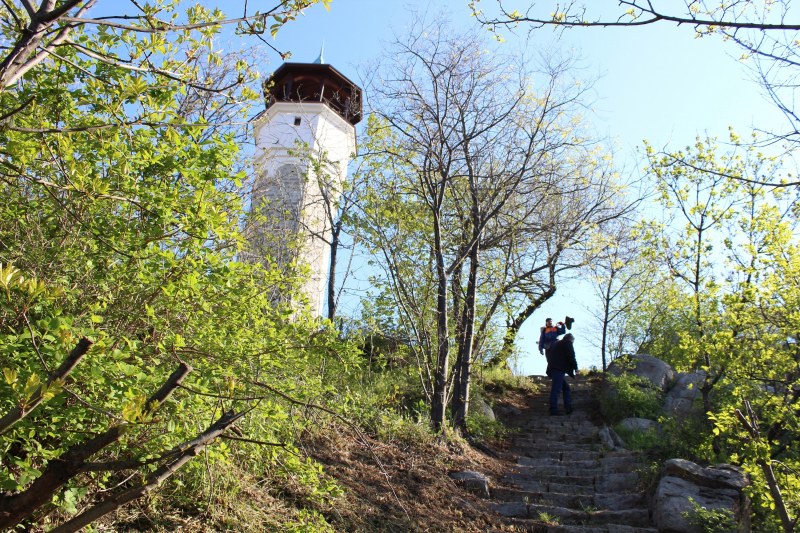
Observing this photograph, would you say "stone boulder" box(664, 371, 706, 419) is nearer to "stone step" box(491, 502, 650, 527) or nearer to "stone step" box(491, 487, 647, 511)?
"stone step" box(491, 487, 647, 511)

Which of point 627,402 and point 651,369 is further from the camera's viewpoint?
point 651,369

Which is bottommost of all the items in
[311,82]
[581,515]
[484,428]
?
[581,515]

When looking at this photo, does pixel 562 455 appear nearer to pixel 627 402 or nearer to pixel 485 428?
pixel 485 428

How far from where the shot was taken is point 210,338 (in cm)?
361

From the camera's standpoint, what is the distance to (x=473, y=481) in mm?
7820

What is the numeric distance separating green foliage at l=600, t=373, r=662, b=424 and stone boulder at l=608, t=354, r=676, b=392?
1.04 metres

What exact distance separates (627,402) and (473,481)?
515cm

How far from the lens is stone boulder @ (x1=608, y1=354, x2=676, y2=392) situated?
528 inches

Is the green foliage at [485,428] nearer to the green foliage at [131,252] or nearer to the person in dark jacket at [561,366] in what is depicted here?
the person in dark jacket at [561,366]

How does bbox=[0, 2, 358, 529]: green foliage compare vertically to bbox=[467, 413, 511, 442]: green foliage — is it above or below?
above

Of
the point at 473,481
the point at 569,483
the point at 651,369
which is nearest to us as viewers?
the point at 473,481

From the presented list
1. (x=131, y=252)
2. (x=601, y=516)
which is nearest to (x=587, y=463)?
(x=601, y=516)

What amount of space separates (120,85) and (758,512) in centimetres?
741

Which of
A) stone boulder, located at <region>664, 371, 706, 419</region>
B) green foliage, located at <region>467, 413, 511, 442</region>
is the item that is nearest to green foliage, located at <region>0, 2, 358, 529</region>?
green foliage, located at <region>467, 413, 511, 442</region>
